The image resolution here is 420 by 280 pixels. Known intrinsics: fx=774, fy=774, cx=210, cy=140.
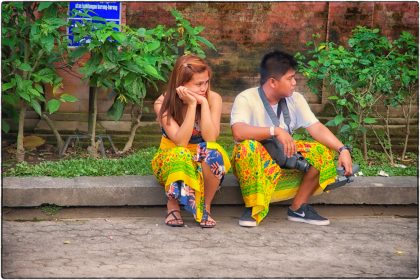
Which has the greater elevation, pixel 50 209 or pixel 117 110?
pixel 117 110

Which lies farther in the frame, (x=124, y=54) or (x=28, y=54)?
(x=28, y=54)

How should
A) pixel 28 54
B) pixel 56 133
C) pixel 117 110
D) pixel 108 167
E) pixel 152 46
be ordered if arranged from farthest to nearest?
pixel 56 133 < pixel 117 110 < pixel 28 54 < pixel 152 46 < pixel 108 167

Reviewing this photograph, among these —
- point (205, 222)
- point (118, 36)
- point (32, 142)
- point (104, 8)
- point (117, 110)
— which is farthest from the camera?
point (104, 8)

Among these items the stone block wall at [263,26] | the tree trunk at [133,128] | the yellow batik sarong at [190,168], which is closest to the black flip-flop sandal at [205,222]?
the yellow batik sarong at [190,168]

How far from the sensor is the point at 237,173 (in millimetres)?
5945

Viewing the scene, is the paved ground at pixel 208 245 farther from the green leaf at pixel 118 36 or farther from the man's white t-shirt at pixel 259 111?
the green leaf at pixel 118 36

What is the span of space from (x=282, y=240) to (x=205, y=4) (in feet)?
11.1

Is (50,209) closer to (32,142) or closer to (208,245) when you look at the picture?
(208,245)

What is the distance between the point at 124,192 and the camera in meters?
6.16

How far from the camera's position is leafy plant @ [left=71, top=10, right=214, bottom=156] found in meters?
6.61

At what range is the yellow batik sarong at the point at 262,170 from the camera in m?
5.82

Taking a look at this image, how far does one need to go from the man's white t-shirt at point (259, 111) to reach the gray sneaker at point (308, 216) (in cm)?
65

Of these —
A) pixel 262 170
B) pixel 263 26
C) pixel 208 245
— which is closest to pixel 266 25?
pixel 263 26

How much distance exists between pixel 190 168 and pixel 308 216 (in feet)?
3.55
